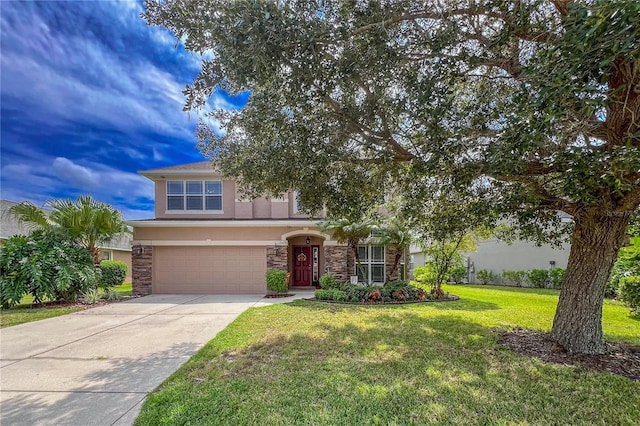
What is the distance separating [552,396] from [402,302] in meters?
7.25

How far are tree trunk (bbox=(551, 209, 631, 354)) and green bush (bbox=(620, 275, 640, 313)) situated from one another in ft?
7.47

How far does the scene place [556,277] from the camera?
14.9 m

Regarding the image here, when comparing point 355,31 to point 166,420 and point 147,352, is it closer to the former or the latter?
point 166,420

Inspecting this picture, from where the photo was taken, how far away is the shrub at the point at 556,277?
1470cm

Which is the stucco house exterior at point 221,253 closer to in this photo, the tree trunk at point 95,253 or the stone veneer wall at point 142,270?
the stone veneer wall at point 142,270

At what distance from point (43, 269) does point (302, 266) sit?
9.76 meters

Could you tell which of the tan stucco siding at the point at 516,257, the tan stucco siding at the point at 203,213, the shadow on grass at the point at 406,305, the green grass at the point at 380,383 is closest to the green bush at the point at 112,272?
the tan stucco siding at the point at 203,213

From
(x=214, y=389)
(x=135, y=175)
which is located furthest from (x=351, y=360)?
(x=135, y=175)

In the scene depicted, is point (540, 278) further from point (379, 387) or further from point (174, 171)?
point (174, 171)

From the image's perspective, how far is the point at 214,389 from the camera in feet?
13.2

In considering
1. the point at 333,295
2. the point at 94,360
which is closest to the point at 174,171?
the point at 333,295

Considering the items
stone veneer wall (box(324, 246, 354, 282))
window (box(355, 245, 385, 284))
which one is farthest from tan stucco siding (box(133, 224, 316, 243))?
window (box(355, 245, 385, 284))

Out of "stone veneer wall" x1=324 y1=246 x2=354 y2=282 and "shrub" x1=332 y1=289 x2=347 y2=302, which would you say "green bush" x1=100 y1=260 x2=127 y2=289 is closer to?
"stone veneer wall" x1=324 y1=246 x2=354 y2=282

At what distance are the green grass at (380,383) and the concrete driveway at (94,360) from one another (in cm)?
47
